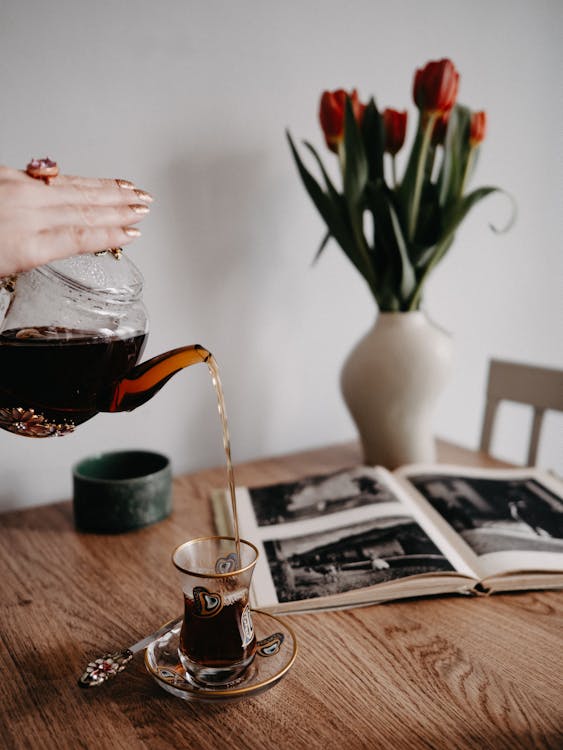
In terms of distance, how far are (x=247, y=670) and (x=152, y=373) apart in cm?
31

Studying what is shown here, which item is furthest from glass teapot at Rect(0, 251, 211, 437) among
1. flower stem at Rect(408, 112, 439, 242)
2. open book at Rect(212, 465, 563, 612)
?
flower stem at Rect(408, 112, 439, 242)

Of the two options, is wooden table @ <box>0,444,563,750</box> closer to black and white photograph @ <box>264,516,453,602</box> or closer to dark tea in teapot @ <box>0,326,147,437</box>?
black and white photograph @ <box>264,516,453,602</box>

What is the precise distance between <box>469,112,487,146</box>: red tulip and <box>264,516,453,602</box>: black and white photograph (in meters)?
0.66

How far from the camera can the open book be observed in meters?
0.81

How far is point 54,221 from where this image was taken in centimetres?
61

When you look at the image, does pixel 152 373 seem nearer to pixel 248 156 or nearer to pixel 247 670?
pixel 247 670

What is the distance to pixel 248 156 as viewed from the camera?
1.26 metres

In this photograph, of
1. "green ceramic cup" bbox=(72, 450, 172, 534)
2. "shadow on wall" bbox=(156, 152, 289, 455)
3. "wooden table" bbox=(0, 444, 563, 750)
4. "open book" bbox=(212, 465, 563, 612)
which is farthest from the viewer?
"shadow on wall" bbox=(156, 152, 289, 455)

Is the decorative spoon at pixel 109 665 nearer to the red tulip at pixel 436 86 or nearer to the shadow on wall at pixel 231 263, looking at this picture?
the shadow on wall at pixel 231 263

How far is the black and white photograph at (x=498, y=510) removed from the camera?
90 centimetres

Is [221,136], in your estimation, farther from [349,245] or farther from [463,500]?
[463,500]

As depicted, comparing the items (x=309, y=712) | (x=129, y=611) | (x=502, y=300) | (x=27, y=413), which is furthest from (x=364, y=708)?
(x=502, y=300)

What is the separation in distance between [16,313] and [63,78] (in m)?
0.59

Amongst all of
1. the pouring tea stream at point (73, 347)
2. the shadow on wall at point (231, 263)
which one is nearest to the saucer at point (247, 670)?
the pouring tea stream at point (73, 347)
